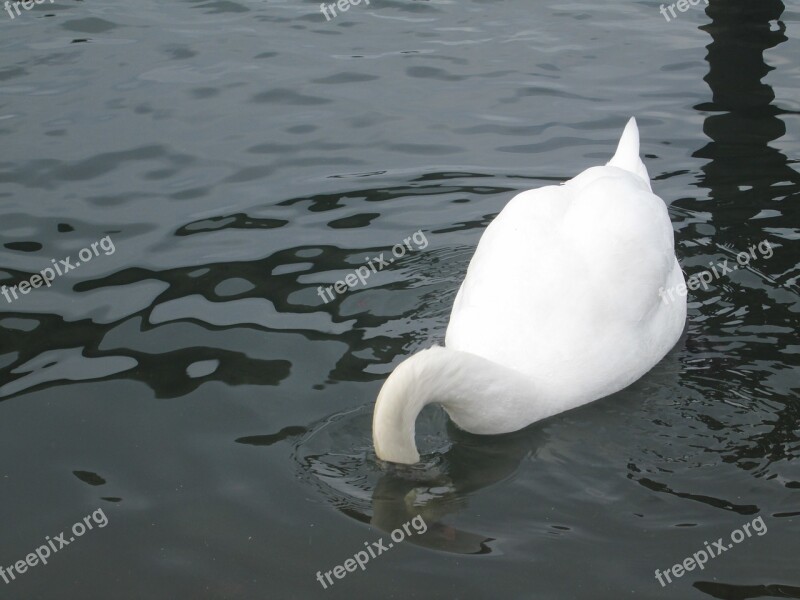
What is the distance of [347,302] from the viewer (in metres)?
7.00

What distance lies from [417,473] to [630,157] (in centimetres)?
335

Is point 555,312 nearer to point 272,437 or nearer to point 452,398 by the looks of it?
point 452,398

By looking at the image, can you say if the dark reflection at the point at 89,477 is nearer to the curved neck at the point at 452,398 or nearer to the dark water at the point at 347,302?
the dark water at the point at 347,302

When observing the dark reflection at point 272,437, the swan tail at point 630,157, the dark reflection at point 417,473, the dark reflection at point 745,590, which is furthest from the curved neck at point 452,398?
the swan tail at point 630,157

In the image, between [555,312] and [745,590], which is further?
[555,312]

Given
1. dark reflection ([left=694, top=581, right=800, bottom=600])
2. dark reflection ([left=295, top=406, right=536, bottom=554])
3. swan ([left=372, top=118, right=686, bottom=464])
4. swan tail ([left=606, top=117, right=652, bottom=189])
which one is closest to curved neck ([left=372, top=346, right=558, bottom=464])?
swan ([left=372, top=118, right=686, bottom=464])

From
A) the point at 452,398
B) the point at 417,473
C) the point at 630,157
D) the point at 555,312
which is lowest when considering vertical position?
the point at 417,473

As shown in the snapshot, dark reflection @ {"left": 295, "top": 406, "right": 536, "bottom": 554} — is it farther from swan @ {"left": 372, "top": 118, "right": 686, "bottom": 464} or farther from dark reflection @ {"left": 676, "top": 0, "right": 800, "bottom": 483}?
dark reflection @ {"left": 676, "top": 0, "right": 800, "bottom": 483}

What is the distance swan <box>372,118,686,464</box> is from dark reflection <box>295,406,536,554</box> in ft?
0.42

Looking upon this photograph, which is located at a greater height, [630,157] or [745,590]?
[630,157]

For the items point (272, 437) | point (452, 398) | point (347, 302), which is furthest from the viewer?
point (347, 302)

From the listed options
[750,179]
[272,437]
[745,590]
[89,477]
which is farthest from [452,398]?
[750,179]

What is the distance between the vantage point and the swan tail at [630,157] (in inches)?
300

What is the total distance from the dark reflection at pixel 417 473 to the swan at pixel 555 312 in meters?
0.13
